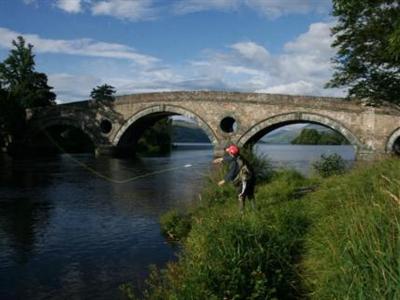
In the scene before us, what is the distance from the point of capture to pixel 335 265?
6.43m

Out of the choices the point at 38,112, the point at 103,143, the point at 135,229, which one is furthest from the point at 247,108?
the point at 135,229

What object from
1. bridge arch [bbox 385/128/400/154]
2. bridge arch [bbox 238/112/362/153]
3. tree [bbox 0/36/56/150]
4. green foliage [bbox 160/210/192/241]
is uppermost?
tree [bbox 0/36/56/150]

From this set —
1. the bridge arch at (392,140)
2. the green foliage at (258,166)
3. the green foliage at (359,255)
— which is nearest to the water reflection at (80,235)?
the green foliage at (258,166)

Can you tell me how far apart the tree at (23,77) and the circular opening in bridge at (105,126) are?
12.1 metres

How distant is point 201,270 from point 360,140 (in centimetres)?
3634

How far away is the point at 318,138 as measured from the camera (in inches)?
6437

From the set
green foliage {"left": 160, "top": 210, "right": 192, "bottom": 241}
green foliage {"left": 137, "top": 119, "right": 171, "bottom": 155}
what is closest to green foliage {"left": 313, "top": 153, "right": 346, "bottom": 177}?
green foliage {"left": 160, "top": 210, "right": 192, "bottom": 241}

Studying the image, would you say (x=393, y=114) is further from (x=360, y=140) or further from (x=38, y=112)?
(x=38, y=112)

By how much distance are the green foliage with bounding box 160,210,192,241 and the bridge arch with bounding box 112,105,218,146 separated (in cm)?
3282

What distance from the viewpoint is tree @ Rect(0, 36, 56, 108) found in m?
62.0

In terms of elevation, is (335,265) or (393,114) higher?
(393,114)

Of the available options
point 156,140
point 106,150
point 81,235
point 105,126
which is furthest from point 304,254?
point 156,140

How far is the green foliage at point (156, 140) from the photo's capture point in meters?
68.1

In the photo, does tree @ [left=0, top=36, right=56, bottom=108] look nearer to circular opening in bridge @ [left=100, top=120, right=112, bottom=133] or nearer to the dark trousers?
circular opening in bridge @ [left=100, top=120, right=112, bottom=133]
